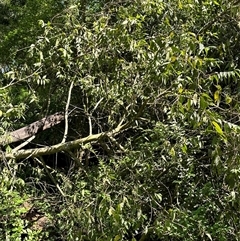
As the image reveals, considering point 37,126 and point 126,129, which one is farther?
point 37,126

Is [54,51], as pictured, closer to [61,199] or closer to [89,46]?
[89,46]

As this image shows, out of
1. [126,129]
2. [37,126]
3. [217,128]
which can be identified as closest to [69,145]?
[126,129]

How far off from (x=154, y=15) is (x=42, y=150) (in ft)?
6.19

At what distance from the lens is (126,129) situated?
161 inches

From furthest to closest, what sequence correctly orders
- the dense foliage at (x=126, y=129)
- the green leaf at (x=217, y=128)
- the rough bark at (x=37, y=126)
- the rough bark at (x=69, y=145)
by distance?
the rough bark at (x=37, y=126) → the rough bark at (x=69, y=145) → the dense foliage at (x=126, y=129) → the green leaf at (x=217, y=128)

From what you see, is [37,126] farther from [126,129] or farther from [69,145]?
[126,129]

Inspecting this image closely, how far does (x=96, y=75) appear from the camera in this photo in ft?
13.5

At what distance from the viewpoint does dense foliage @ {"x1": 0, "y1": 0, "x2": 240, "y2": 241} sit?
296cm

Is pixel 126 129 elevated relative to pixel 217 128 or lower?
lower

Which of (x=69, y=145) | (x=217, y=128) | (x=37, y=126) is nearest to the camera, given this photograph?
(x=217, y=128)

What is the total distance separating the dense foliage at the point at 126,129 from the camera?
2.96 metres

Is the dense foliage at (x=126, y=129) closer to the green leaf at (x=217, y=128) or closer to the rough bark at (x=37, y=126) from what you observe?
the rough bark at (x=37, y=126)

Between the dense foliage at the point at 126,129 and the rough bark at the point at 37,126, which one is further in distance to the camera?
the rough bark at the point at 37,126

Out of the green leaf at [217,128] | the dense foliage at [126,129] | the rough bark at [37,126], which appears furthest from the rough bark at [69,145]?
the green leaf at [217,128]
